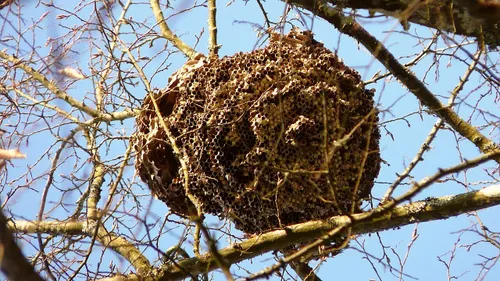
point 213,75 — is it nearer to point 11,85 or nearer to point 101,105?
point 101,105

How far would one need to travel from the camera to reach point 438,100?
2953mm

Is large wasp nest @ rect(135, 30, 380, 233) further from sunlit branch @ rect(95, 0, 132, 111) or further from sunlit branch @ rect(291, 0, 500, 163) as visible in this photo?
sunlit branch @ rect(95, 0, 132, 111)

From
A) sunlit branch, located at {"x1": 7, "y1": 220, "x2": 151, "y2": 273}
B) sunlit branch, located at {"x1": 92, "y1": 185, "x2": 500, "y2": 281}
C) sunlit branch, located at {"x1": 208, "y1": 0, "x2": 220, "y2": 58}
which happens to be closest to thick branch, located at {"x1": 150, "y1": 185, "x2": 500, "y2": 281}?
sunlit branch, located at {"x1": 92, "y1": 185, "x2": 500, "y2": 281}

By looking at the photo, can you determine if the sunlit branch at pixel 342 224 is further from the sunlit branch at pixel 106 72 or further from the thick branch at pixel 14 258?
the sunlit branch at pixel 106 72

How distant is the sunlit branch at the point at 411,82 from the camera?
2.85 metres

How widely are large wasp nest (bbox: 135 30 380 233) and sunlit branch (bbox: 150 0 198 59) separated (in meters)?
0.94

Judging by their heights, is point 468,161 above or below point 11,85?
below

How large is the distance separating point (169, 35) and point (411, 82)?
187cm

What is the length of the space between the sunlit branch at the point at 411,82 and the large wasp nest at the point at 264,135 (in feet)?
0.49

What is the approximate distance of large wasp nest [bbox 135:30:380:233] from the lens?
263 cm

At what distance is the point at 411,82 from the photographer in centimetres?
289

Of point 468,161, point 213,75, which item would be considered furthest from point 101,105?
point 468,161

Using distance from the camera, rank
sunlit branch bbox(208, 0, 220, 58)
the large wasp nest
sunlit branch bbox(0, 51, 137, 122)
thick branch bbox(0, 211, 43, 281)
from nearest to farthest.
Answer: thick branch bbox(0, 211, 43, 281) < the large wasp nest < sunlit branch bbox(208, 0, 220, 58) < sunlit branch bbox(0, 51, 137, 122)

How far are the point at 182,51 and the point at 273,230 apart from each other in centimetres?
168
